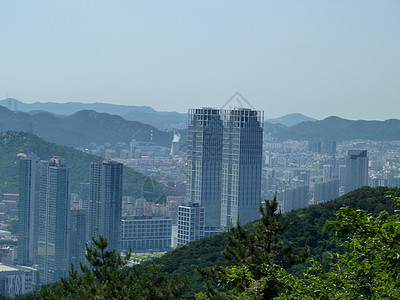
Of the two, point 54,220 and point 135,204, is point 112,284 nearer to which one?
point 54,220

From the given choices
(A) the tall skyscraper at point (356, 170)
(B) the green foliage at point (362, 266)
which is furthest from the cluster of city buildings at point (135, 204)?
(B) the green foliage at point (362, 266)

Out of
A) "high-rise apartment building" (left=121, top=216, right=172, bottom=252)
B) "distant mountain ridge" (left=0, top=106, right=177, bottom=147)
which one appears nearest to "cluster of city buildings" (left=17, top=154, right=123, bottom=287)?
"high-rise apartment building" (left=121, top=216, right=172, bottom=252)

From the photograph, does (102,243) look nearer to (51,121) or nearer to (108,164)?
(108,164)

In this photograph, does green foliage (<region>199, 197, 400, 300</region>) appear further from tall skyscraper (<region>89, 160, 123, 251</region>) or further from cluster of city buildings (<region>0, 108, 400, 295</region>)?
tall skyscraper (<region>89, 160, 123, 251</region>)

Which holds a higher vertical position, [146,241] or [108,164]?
[108,164]

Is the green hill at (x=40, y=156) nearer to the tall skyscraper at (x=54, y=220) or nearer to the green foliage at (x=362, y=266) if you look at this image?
the tall skyscraper at (x=54, y=220)

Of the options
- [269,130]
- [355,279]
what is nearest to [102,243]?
[355,279]
